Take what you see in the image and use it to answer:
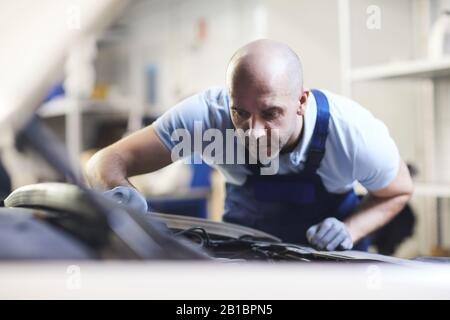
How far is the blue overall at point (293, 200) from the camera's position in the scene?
73 centimetres

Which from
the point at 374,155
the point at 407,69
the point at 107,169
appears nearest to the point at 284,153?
the point at 374,155

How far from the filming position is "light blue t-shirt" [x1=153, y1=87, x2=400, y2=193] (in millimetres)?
723

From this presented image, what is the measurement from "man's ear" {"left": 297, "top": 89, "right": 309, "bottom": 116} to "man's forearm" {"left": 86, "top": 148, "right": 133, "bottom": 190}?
0.78ft

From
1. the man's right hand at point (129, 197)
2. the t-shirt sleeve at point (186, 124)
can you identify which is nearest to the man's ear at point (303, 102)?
the t-shirt sleeve at point (186, 124)

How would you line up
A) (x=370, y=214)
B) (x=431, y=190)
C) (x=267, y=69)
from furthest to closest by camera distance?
(x=431, y=190)
(x=370, y=214)
(x=267, y=69)

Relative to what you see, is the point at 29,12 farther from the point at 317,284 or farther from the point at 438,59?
the point at 438,59

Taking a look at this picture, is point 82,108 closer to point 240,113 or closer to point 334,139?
point 240,113

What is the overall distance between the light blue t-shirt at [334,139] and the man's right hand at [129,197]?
0.08 metres

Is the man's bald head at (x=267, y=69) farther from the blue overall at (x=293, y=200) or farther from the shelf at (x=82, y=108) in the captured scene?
the shelf at (x=82, y=108)

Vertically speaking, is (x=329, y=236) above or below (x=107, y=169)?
below

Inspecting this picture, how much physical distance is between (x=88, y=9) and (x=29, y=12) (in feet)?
0.28

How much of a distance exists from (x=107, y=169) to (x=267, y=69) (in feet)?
0.80

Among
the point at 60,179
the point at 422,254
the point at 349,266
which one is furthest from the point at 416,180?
the point at 60,179

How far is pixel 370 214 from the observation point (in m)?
0.78
